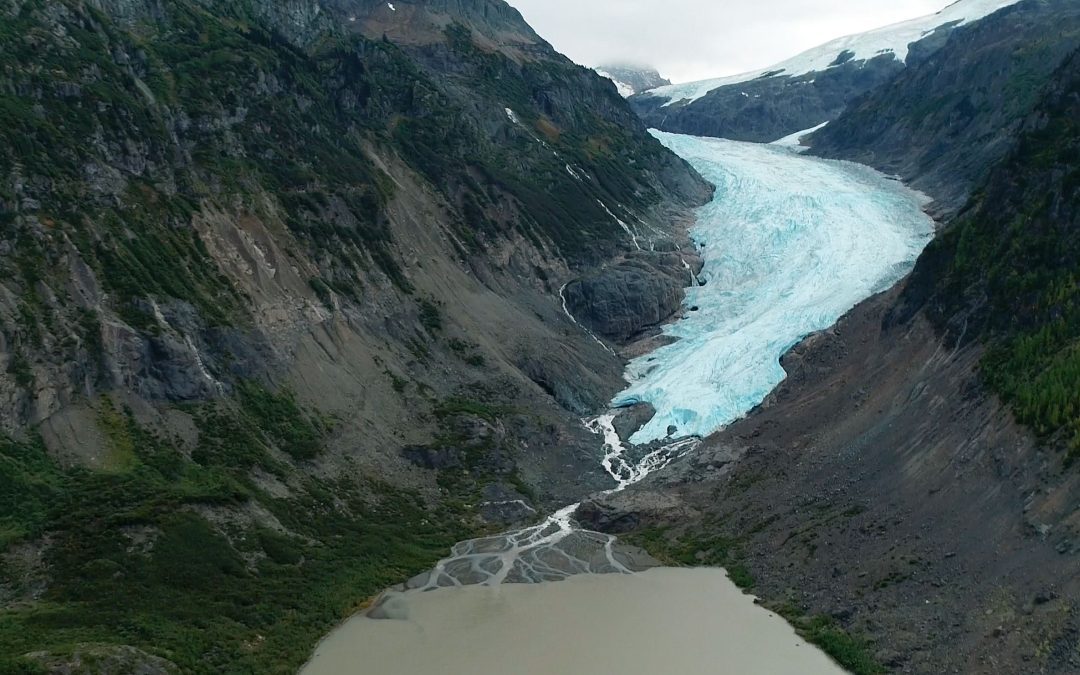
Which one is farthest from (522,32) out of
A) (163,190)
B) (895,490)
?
(895,490)

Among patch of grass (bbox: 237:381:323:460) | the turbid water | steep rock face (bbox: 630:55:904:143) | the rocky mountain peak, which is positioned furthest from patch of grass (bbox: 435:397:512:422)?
steep rock face (bbox: 630:55:904:143)

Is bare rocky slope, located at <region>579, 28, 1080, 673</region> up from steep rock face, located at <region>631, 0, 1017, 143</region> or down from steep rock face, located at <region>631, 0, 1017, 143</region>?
down

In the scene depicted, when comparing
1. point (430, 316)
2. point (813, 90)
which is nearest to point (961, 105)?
point (813, 90)

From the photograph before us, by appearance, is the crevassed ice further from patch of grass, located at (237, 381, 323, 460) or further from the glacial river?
patch of grass, located at (237, 381, 323, 460)

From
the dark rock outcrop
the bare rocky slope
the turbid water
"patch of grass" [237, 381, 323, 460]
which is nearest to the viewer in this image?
the bare rocky slope

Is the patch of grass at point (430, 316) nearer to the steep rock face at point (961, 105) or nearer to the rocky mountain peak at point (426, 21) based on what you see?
the rocky mountain peak at point (426, 21)
